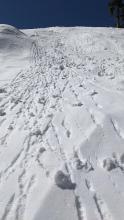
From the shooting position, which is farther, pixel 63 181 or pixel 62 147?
pixel 62 147

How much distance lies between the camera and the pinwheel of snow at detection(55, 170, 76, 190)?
152 inches

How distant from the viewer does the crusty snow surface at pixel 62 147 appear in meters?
3.54

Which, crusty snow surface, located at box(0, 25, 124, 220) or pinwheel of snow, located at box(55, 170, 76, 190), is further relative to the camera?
pinwheel of snow, located at box(55, 170, 76, 190)

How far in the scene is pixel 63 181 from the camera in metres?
3.93

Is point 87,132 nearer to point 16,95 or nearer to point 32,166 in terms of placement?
point 32,166

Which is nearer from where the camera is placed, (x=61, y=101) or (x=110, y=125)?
(x=110, y=125)

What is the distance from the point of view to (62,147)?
4.99m

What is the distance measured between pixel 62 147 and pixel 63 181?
1.10 meters

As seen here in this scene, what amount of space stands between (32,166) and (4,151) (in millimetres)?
799

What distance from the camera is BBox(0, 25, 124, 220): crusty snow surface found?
3537 mm

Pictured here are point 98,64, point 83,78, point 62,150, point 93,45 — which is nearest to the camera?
point 62,150

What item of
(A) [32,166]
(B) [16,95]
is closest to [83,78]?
(B) [16,95]

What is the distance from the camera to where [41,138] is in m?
5.39

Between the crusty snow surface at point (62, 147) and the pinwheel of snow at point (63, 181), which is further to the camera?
the pinwheel of snow at point (63, 181)
